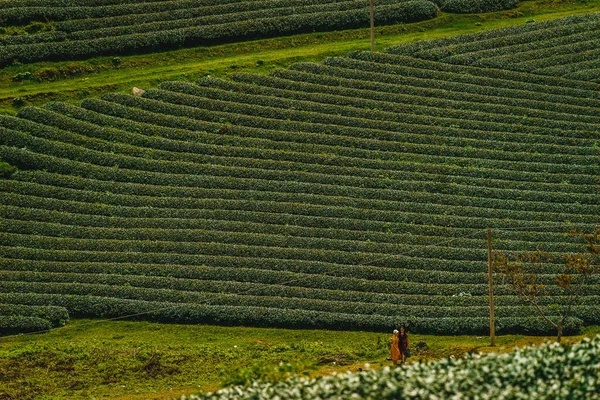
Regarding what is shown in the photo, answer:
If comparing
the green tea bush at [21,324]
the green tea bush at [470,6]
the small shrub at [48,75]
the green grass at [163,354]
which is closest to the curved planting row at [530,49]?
the green tea bush at [470,6]

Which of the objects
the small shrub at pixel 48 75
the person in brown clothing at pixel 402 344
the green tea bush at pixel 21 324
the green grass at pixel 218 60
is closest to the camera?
the person in brown clothing at pixel 402 344

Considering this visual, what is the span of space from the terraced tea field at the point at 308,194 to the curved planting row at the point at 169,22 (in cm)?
659

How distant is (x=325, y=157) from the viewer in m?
53.5

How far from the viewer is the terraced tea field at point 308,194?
45.3 metres

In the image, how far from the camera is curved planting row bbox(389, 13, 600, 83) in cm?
6169

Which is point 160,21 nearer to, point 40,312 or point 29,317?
Answer: point 40,312

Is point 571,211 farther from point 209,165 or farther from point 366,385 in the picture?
point 366,385

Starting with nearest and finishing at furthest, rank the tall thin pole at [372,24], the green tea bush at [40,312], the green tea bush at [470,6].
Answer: the green tea bush at [40,312]
the tall thin pole at [372,24]
the green tea bush at [470,6]

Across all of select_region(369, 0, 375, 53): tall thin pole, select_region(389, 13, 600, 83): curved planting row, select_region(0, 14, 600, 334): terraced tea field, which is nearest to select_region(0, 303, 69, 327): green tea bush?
select_region(0, 14, 600, 334): terraced tea field

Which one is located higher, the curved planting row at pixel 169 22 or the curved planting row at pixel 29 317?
the curved planting row at pixel 169 22

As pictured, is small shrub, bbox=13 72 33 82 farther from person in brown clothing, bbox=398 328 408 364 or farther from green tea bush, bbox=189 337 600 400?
green tea bush, bbox=189 337 600 400

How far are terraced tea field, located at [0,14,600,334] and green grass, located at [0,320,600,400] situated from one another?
2.68ft

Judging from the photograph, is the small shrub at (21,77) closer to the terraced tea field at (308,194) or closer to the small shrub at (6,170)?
the terraced tea field at (308,194)

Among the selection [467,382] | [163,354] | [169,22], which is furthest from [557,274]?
[169,22]
